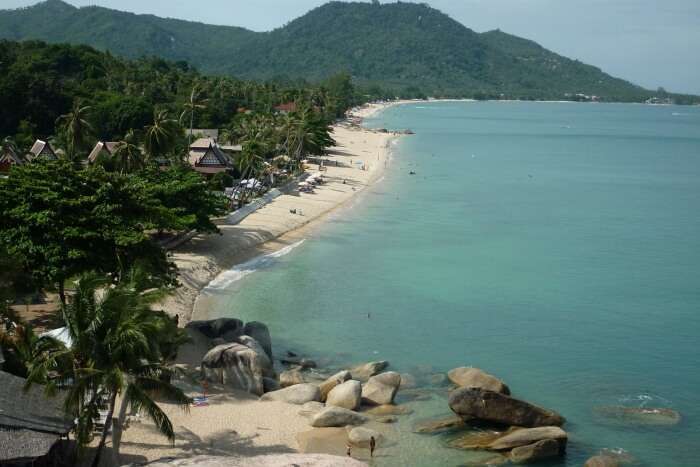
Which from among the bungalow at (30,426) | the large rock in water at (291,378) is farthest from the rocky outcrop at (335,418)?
the bungalow at (30,426)

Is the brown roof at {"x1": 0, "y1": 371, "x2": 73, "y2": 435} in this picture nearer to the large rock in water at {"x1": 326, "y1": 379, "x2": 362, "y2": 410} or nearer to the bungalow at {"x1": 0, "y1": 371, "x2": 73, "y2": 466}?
the bungalow at {"x1": 0, "y1": 371, "x2": 73, "y2": 466}

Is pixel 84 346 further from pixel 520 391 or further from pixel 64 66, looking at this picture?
pixel 64 66

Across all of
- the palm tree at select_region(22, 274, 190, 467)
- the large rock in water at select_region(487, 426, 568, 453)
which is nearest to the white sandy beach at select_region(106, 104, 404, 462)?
the palm tree at select_region(22, 274, 190, 467)

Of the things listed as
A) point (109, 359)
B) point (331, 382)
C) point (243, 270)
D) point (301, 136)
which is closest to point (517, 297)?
point (243, 270)

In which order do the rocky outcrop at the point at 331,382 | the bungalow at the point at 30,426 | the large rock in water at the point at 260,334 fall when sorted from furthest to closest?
1. the large rock in water at the point at 260,334
2. the rocky outcrop at the point at 331,382
3. the bungalow at the point at 30,426

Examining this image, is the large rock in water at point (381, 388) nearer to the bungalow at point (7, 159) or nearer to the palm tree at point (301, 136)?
the bungalow at point (7, 159)

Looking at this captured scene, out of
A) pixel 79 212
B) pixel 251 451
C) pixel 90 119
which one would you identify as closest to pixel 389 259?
pixel 79 212
